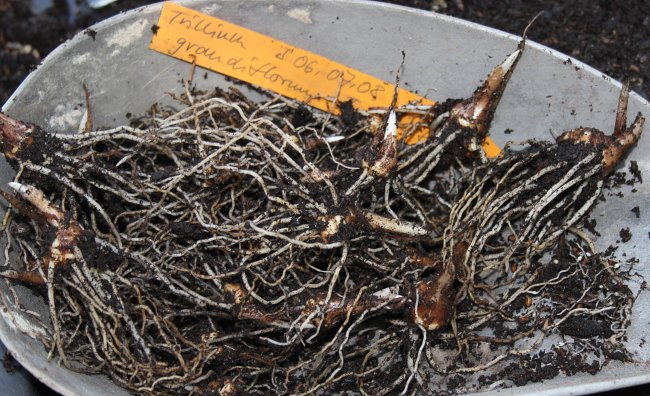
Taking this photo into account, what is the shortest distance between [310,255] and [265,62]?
16.5 inches

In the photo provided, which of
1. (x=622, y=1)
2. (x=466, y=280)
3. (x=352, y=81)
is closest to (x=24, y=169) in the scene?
(x=352, y=81)

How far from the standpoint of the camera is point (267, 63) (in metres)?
1.48

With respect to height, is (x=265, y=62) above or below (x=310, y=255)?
above

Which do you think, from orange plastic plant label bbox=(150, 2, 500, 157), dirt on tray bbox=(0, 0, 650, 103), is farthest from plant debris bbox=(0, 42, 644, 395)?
dirt on tray bbox=(0, 0, 650, 103)

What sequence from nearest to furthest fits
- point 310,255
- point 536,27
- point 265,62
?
point 310,255 < point 265,62 < point 536,27

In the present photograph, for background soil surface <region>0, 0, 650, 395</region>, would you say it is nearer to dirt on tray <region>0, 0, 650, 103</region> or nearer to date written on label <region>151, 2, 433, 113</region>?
dirt on tray <region>0, 0, 650, 103</region>

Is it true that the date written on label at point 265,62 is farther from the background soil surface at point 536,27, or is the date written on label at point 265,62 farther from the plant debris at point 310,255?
the background soil surface at point 536,27

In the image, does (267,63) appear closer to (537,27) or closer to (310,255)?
(310,255)

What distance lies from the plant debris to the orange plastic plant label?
8cm

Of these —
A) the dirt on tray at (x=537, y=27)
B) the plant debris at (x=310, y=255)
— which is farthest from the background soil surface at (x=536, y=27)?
the plant debris at (x=310, y=255)

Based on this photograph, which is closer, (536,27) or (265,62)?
(265,62)

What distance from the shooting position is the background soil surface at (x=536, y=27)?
1.79 meters

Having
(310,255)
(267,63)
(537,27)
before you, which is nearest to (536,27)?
(537,27)

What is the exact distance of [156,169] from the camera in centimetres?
141
